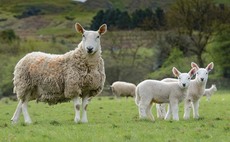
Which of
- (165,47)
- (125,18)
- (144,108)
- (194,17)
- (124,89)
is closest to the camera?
(144,108)

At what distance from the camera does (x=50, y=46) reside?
257ft

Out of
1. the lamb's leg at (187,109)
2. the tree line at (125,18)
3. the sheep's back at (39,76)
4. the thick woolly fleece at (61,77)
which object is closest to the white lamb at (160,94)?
the lamb's leg at (187,109)

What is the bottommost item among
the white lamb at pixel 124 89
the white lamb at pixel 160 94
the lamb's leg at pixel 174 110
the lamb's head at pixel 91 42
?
the white lamb at pixel 124 89

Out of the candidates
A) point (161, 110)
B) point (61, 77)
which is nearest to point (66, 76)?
point (61, 77)

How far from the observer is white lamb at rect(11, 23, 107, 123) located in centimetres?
1645

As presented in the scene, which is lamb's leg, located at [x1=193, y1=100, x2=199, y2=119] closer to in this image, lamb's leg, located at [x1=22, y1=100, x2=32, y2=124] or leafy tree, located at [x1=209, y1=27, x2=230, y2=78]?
lamb's leg, located at [x1=22, y1=100, x2=32, y2=124]

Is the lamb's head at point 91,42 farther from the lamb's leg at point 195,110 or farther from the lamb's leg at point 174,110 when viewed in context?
the lamb's leg at point 195,110

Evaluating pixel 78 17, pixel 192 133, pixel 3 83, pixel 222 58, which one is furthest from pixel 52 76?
pixel 78 17

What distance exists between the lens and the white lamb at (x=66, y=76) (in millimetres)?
16453

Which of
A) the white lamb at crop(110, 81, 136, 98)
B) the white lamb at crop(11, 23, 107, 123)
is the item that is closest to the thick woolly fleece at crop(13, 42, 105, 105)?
the white lamb at crop(11, 23, 107, 123)

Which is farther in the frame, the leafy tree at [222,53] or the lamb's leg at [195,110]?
the leafy tree at [222,53]

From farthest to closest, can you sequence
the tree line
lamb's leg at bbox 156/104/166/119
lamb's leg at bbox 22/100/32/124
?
the tree line, lamb's leg at bbox 156/104/166/119, lamb's leg at bbox 22/100/32/124

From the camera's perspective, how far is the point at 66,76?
16547mm

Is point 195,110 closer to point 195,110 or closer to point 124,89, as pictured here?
point 195,110
